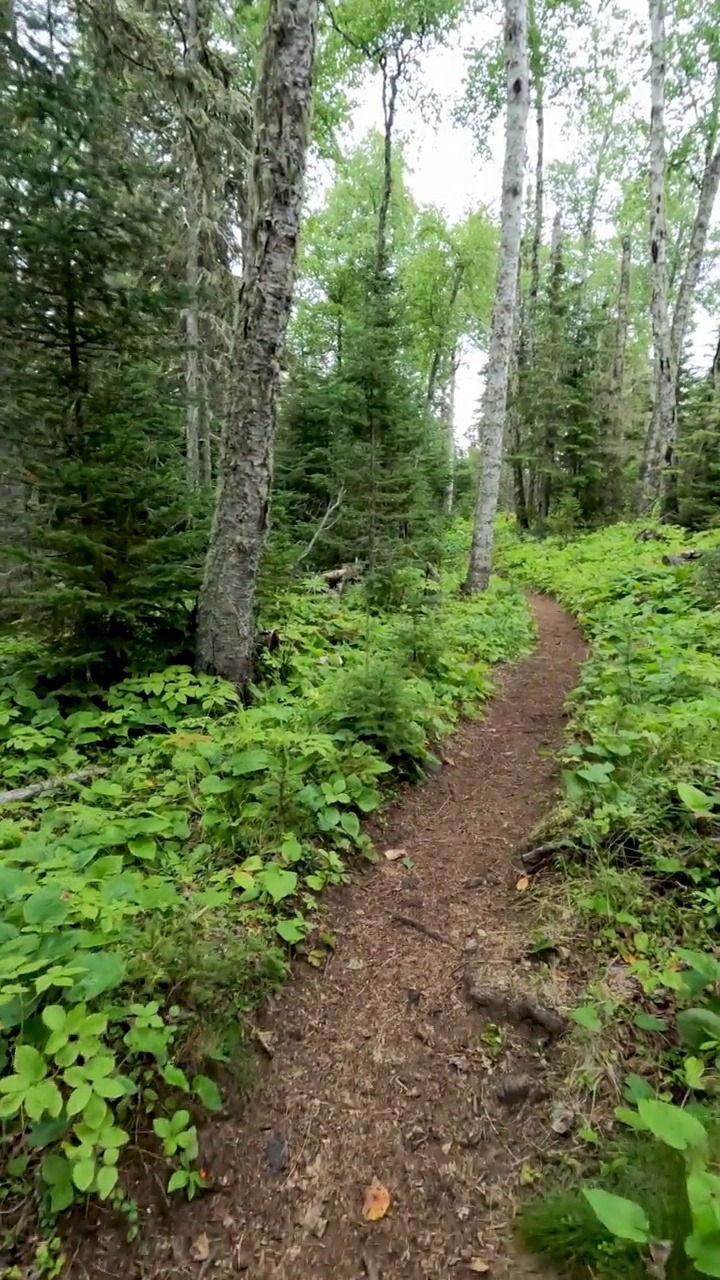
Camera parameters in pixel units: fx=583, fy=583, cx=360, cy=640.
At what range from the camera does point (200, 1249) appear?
1.87 m

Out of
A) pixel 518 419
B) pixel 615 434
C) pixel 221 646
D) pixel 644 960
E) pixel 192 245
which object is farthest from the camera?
pixel 518 419

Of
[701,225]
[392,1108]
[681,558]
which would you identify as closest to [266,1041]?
[392,1108]

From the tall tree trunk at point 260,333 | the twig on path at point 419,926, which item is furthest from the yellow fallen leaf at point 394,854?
the tall tree trunk at point 260,333

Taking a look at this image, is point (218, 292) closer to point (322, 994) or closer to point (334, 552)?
point (334, 552)

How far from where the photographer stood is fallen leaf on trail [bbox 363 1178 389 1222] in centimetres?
200

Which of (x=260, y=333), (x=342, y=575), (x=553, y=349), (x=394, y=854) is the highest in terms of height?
(x=553, y=349)

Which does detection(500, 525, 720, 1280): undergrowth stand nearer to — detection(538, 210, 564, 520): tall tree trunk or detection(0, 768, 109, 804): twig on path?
detection(0, 768, 109, 804): twig on path

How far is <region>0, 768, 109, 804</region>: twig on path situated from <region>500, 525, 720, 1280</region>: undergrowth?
10.2ft

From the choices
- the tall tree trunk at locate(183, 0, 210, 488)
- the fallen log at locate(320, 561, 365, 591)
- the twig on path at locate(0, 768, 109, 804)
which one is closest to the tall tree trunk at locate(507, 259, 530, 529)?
the fallen log at locate(320, 561, 365, 591)

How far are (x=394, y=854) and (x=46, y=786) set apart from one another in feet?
7.70

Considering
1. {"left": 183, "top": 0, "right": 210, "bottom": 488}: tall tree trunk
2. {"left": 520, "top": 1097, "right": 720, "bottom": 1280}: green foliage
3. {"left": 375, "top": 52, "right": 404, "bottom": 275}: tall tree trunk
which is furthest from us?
{"left": 375, "top": 52, "right": 404, "bottom": 275}: tall tree trunk

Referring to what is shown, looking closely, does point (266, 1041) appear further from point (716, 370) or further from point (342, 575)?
point (716, 370)

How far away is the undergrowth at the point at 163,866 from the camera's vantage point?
1.88m

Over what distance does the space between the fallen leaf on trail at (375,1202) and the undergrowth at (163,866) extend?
1.95 feet
